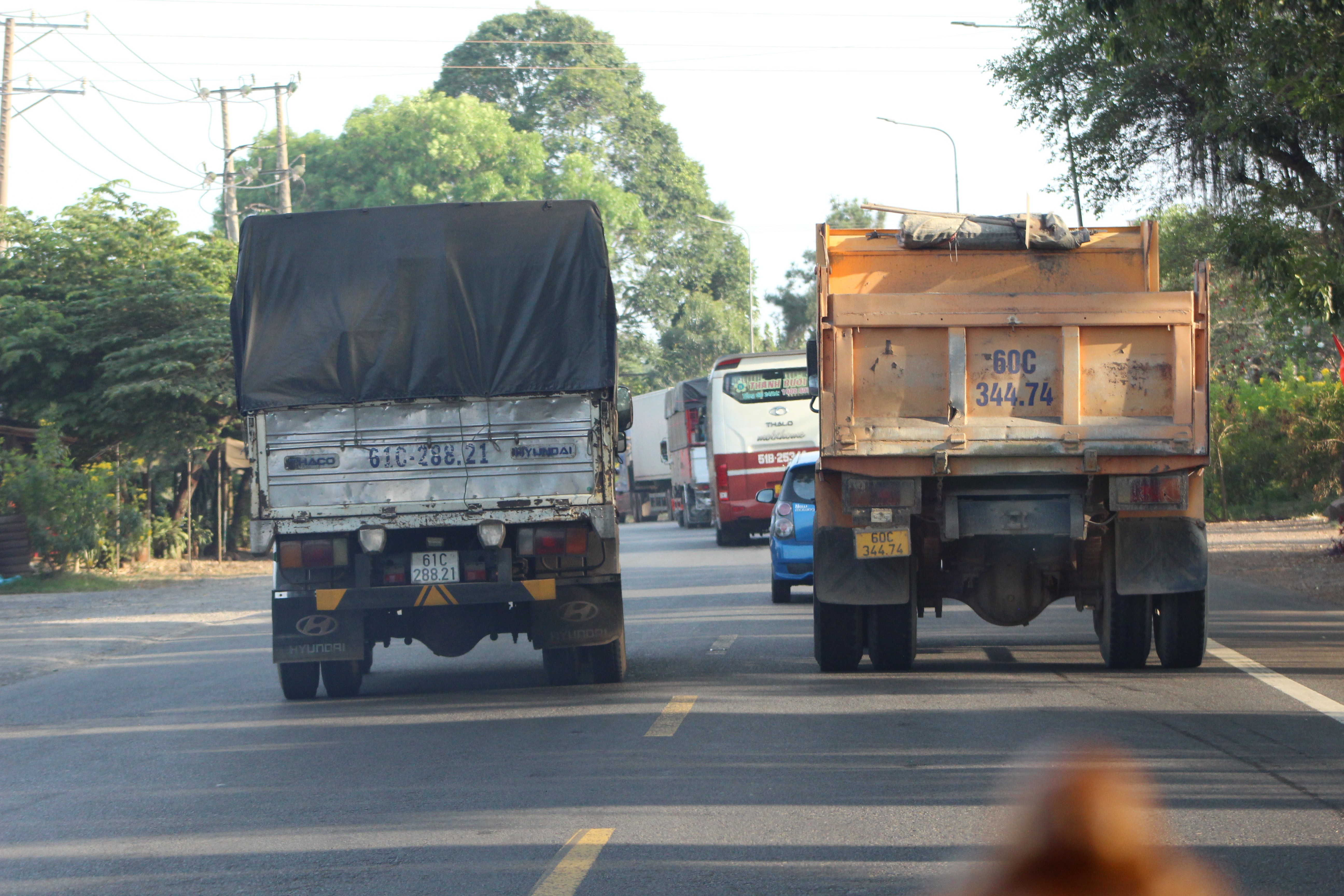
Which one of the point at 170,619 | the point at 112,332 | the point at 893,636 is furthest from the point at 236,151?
the point at 893,636

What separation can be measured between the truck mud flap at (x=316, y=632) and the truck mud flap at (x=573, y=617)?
1.20 m

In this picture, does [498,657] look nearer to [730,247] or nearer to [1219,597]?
[1219,597]

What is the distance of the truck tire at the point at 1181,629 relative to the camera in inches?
391

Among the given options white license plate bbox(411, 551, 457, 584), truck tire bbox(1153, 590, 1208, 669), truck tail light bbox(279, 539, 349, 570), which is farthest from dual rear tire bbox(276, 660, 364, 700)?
truck tire bbox(1153, 590, 1208, 669)

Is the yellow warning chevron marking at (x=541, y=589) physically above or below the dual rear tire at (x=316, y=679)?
above

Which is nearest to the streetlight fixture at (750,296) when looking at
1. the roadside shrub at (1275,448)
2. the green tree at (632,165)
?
the green tree at (632,165)

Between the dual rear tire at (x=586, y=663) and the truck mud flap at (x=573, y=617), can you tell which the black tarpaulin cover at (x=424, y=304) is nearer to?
the truck mud flap at (x=573, y=617)

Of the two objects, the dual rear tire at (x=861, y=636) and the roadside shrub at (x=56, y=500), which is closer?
the dual rear tire at (x=861, y=636)

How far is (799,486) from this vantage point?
54.1 ft

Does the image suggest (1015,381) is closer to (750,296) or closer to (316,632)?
(316,632)

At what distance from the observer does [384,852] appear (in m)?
5.68

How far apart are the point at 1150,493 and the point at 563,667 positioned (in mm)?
4296

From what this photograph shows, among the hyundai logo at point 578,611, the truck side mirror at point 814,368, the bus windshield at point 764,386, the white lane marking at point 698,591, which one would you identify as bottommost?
the white lane marking at point 698,591

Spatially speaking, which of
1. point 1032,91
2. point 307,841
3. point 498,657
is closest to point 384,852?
point 307,841
